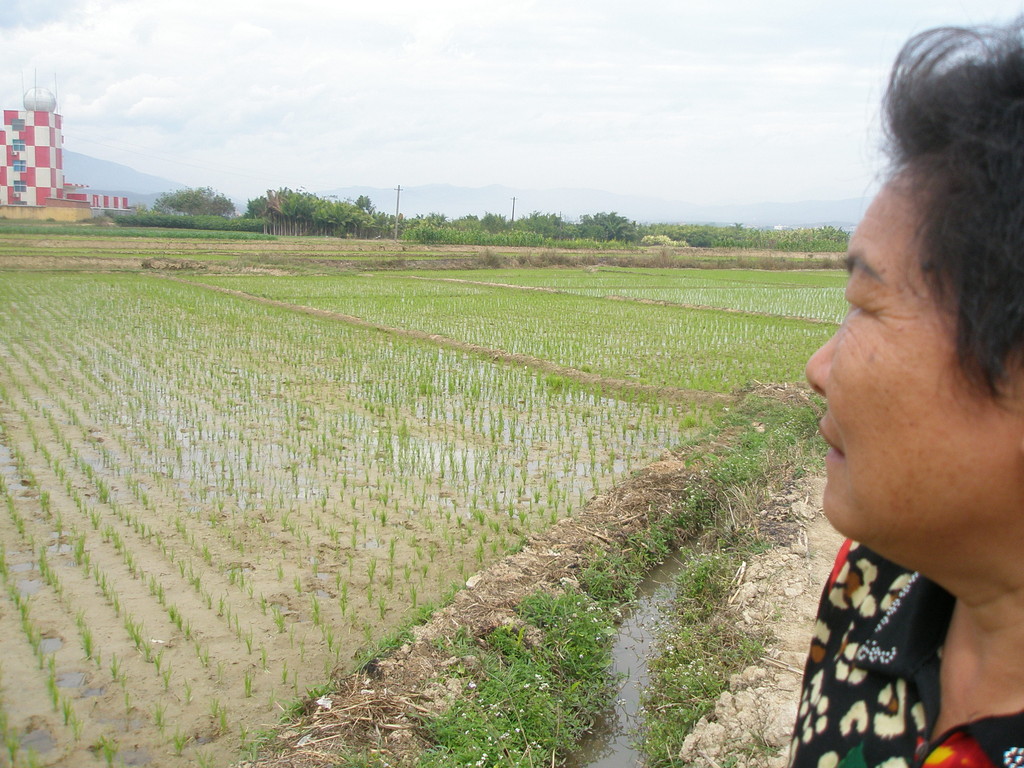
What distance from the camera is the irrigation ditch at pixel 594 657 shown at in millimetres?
2797

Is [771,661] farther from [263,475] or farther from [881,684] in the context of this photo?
[263,475]

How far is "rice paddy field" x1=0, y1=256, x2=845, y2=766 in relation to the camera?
3.48 meters

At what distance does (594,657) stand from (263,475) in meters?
3.75

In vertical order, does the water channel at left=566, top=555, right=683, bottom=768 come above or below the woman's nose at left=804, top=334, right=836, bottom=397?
below

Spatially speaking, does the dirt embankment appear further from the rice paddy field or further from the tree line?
the tree line

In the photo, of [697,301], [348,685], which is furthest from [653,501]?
[697,301]

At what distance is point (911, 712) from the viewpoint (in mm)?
723

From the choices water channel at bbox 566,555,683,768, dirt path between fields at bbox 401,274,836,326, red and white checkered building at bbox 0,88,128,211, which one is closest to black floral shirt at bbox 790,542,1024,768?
water channel at bbox 566,555,683,768

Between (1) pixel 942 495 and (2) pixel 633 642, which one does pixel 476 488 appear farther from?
(1) pixel 942 495

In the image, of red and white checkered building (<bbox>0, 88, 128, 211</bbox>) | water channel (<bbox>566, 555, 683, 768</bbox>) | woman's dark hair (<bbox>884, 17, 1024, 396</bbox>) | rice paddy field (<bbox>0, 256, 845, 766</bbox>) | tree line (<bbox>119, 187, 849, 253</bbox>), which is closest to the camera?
woman's dark hair (<bbox>884, 17, 1024, 396</bbox>)

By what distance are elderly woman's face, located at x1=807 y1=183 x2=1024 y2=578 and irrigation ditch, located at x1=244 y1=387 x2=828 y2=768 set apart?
2301 millimetres

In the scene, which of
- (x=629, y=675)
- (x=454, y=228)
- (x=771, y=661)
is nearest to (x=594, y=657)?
(x=629, y=675)

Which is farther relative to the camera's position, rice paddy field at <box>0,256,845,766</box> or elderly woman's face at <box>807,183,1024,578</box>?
rice paddy field at <box>0,256,845,766</box>

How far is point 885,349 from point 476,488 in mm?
5647
